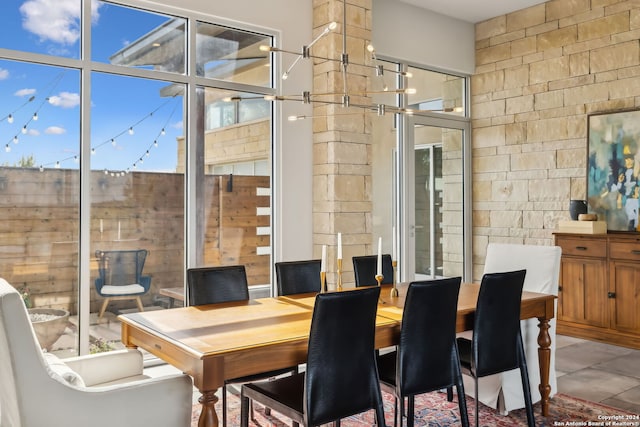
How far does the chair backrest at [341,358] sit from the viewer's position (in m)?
2.34

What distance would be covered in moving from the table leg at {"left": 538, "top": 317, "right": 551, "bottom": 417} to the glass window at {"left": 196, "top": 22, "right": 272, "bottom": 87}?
3.03m

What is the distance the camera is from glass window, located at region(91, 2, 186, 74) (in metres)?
4.20

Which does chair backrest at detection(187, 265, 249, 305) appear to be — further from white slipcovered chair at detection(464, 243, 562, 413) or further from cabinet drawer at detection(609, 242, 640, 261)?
cabinet drawer at detection(609, 242, 640, 261)

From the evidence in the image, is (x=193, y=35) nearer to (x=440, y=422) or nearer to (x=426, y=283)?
(x=426, y=283)

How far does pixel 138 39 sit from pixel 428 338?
3.17 metres

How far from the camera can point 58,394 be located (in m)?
2.10

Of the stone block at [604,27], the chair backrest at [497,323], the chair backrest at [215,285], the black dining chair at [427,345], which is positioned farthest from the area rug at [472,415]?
the stone block at [604,27]

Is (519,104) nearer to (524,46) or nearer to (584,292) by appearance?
(524,46)

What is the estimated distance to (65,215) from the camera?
4.07 metres

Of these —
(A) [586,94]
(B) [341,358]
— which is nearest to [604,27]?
(A) [586,94]

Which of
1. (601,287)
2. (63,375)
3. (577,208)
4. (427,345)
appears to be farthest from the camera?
(577,208)

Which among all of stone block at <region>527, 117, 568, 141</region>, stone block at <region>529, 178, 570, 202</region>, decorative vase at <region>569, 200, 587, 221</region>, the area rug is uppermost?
stone block at <region>527, 117, 568, 141</region>

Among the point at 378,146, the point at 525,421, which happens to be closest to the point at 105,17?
the point at 378,146

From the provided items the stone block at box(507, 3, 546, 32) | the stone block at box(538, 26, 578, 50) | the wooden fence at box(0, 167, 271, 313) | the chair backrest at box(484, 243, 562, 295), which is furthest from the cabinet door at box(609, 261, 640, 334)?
the wooden fence at box(0, 167, 271, 313)
